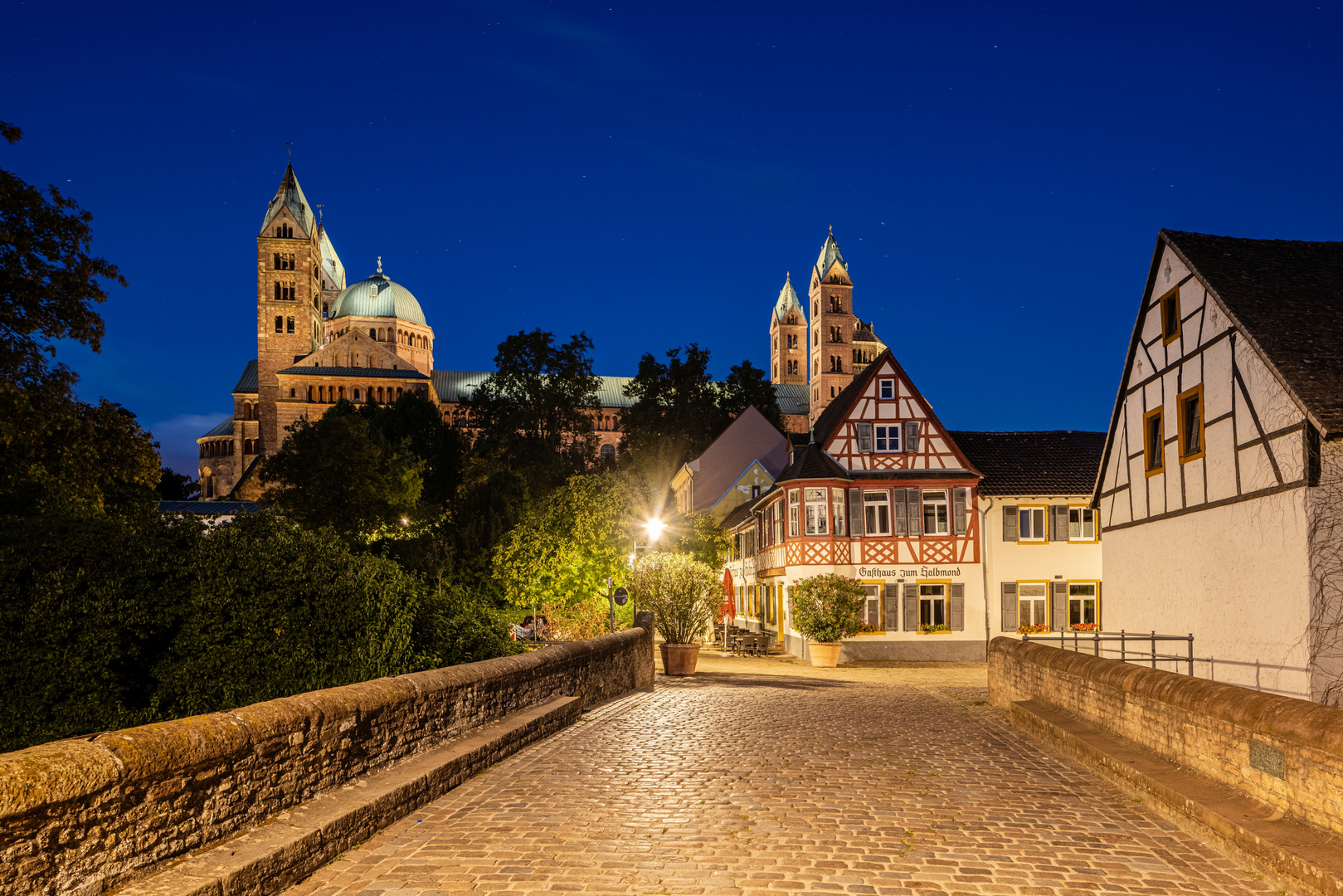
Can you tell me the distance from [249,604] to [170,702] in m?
1.29

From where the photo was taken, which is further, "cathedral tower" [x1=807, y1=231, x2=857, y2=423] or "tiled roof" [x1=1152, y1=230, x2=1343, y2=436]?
"cathedral tower" [x1=807, y1=231, x2=857, y2=423]

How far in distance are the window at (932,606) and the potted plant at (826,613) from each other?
3362 mm

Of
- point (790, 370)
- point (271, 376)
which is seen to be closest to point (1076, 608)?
point (271, 376)

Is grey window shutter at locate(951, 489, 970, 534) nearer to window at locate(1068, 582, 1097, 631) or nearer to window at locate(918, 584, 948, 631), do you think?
window at locate(918, 584, 948, 631)

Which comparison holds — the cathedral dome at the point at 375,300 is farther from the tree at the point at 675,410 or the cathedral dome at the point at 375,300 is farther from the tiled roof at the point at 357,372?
the tree at the point at 675,410

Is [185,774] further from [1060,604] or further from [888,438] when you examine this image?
[1060,604]

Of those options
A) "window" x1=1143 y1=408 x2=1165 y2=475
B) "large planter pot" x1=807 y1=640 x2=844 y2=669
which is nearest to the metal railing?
"window" x1=1143 y1=408 x2=1165 y2=475

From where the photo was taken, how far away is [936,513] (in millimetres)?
34125

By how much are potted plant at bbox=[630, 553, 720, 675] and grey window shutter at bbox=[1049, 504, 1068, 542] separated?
10931 mm

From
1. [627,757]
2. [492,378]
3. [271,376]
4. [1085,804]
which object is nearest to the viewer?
[1085,804]

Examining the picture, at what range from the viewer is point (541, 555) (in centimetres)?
3550

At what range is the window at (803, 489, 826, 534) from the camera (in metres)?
33.5

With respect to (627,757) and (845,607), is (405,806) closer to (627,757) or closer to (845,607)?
(627,757)

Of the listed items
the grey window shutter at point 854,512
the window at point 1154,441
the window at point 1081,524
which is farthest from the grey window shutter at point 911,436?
the window at point 1154,441
